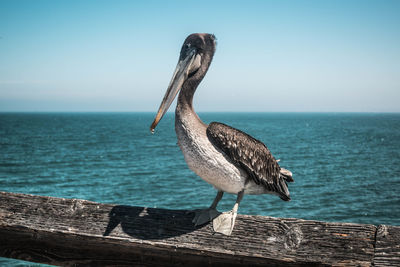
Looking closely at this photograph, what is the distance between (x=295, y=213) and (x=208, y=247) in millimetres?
16158

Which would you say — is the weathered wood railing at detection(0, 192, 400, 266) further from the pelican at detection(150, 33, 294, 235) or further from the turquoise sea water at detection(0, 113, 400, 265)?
the turquoise sea water at detection(0, 113, 400, 265)

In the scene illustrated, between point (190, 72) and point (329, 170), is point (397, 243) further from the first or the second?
point (329, 170)

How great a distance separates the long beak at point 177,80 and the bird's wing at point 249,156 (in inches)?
16.8

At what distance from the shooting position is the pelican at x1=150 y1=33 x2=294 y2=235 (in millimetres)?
2732

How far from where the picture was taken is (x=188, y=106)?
2.96 meters

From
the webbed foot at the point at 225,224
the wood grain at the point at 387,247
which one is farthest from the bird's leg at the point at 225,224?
the wood grain at the point at 387,247

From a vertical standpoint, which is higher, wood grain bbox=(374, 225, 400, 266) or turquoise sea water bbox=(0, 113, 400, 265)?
wood grain bbox=(374, 225, 400, 266)

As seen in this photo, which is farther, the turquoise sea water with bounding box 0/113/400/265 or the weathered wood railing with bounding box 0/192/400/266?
the turquoise sea water with bounding box 0/113/400/265

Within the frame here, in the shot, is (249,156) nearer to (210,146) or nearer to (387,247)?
(210,146)

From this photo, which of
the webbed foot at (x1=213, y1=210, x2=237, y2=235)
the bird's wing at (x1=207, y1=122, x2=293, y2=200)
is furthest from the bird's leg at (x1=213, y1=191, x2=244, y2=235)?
the bird's wing at (x1=207, y1=122, x2=293, y2=200)

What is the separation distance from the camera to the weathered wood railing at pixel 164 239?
162cm

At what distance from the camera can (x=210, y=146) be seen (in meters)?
2.83

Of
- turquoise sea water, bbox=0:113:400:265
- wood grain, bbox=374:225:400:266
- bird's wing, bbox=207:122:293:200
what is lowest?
turquoise sea water, bbox=0:113:400:265

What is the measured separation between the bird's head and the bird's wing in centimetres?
42
